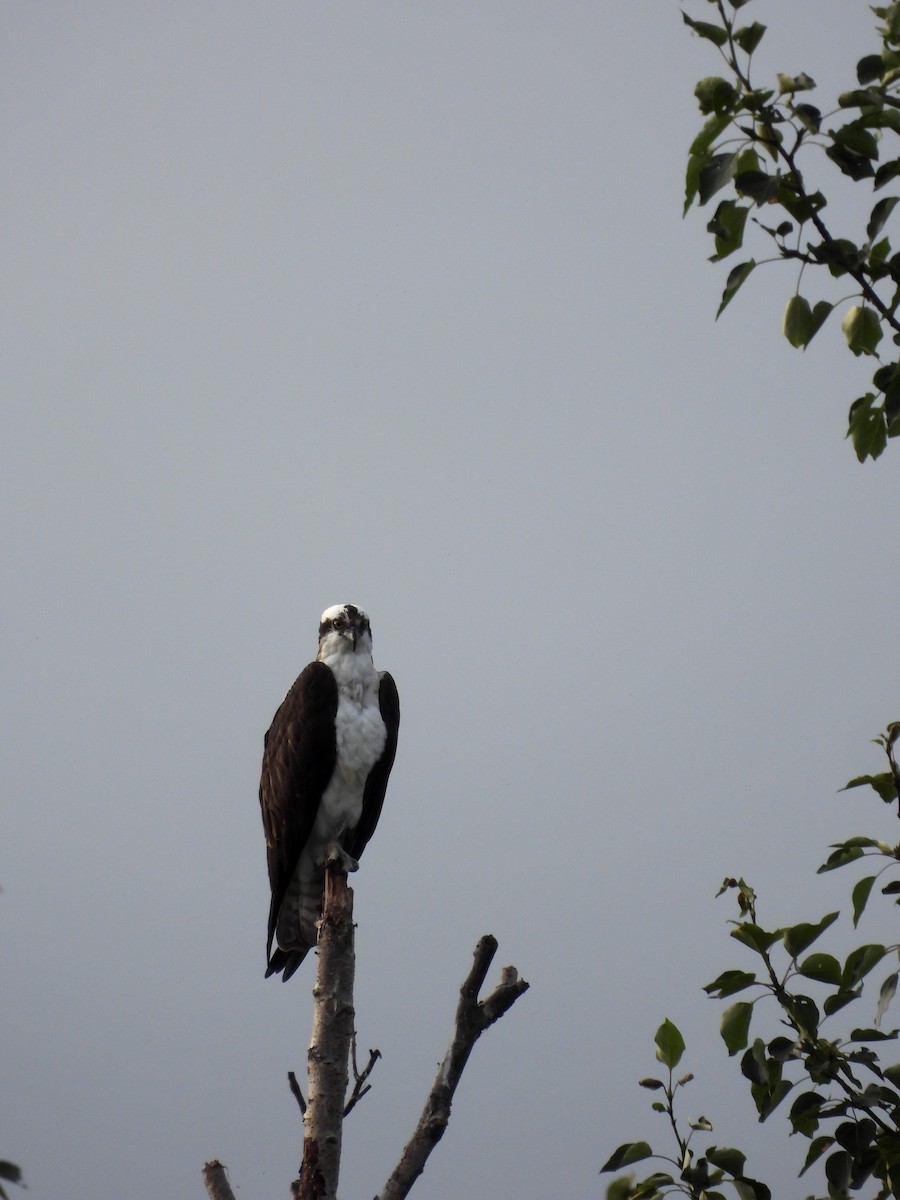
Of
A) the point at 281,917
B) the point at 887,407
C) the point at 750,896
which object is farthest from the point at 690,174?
the point at 281,917

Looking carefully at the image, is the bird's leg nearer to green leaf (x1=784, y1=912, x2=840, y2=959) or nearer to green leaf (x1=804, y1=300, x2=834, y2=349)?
green leaf (x1=784, y1=912, x2=840, y2=959)

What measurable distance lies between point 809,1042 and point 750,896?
33cm

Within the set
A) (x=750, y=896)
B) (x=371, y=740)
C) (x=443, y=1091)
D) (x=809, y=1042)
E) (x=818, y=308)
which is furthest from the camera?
(x=371, y=740)

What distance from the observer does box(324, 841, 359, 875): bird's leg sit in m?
5.40

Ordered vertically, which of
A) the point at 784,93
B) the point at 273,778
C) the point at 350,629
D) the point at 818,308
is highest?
the point at 350,629

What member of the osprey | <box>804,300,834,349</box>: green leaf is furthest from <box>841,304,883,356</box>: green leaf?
the osprey

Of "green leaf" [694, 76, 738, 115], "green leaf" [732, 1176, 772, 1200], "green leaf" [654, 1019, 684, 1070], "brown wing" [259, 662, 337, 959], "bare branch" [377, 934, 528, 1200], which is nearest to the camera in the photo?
"green leaf" [694, 76, 738, 115]

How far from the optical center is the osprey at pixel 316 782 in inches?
257

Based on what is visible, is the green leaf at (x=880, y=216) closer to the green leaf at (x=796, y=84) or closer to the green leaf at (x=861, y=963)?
the green leaf at (x=796, y=84)

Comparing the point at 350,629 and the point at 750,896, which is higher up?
the point at 350,629

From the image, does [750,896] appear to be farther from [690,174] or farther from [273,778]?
[273,778]

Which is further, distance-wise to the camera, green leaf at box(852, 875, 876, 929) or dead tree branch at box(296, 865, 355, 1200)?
dead tree branch at box(296, 865, 355, 1200)

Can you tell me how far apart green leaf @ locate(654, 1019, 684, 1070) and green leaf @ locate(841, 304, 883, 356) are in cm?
154

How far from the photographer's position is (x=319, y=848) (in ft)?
21.9
